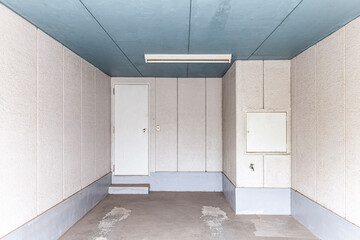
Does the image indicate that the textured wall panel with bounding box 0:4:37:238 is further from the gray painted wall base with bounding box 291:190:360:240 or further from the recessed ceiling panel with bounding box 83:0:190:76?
the gray painted wall base with bounding box 291:190:360:240

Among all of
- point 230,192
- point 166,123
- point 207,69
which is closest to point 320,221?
point 230,192

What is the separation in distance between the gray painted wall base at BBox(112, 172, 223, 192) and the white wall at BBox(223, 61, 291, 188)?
141 cm

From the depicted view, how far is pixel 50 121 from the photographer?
3.08 m

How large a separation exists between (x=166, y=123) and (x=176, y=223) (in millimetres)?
2453

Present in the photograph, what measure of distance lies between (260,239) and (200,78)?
360 cm

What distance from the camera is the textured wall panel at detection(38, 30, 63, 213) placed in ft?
9.46

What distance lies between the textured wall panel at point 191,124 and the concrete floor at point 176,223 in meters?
0.99

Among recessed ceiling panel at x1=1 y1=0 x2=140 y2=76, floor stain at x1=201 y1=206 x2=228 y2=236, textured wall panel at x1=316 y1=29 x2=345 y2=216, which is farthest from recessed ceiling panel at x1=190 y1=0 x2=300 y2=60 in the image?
floor stain at x1=201 y1=206 x2=228 y2=236

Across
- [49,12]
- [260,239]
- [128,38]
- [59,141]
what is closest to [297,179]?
[260,239]

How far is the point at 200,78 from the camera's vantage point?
5723mm

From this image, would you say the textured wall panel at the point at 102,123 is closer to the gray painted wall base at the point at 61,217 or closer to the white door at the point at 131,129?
the white door at the point at 131,129

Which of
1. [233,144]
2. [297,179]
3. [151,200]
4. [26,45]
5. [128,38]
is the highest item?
[128,38]

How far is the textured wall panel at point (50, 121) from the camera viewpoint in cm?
288

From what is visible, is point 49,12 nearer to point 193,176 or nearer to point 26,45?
point 26,45
